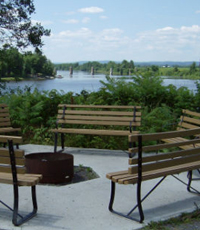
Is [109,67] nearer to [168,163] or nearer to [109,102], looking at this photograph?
[109,102]

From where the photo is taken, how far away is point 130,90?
32.4 feet

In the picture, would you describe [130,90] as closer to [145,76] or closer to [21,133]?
[145,76]

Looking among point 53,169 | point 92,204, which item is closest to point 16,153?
point 92,204

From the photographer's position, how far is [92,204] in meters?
4.48

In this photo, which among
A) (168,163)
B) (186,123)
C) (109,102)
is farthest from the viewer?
(109,102)

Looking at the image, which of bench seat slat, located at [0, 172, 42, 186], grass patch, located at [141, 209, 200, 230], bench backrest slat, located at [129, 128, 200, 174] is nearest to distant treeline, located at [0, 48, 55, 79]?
bench seat slat, located at [0, 172, 42, 186]

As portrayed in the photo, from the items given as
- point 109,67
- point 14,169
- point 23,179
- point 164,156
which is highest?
point 109,67

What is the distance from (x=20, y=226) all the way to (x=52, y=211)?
53 cm

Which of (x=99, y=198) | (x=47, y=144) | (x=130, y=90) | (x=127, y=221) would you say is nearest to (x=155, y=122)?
(x=130, y=90)

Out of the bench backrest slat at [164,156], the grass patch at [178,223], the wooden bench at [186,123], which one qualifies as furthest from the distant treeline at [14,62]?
the grass patch at [178,223]

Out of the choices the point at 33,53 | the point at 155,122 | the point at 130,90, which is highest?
the point at 33,53

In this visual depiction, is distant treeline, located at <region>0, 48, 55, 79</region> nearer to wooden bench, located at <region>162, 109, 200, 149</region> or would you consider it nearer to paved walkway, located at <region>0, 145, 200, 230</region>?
wooden bench, located at <region>162, 109, 200, 149</region>

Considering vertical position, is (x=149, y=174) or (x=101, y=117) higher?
(x=101, y=117)

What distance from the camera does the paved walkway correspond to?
153 inches
